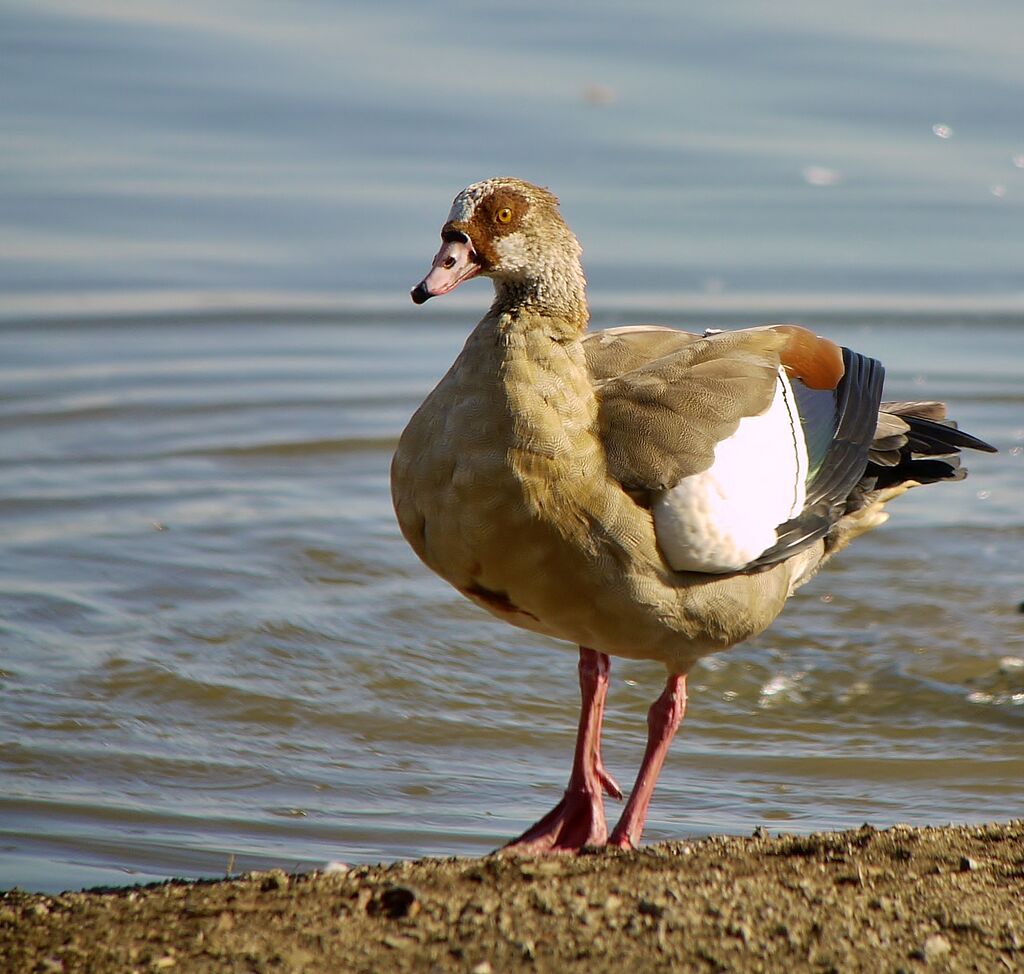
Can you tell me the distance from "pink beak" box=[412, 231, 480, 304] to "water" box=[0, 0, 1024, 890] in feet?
6.39

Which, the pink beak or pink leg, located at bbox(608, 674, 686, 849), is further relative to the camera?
pink leg, located at bbox(608, 674, 686, 849)

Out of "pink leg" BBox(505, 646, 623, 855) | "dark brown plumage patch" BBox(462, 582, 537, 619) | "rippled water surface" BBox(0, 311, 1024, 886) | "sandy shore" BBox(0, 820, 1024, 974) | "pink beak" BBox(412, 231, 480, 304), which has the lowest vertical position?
"rippled water surface" BBox(0, 311, 1024, 886)

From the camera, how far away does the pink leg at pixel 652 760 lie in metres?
5.37

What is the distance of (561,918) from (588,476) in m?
1.34

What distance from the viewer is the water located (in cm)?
630

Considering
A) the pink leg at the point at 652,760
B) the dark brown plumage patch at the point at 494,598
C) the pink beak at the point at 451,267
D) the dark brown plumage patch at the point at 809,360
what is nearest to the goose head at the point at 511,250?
the pink beak at the point at 451,267

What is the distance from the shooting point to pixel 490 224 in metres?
5.02

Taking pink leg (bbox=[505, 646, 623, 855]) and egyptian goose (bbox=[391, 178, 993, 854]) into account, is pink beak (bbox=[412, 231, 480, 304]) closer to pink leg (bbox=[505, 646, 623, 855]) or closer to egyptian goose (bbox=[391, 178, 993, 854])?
egyptian goose (bbox=[391, 178, 993, 854])

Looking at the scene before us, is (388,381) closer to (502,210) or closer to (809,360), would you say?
(809,360)

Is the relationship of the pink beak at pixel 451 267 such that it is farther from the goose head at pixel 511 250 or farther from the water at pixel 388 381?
the water at pixel 388 381

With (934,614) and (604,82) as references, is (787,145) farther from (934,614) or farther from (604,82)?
(934,614)

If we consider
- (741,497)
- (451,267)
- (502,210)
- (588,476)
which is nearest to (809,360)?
(741,497)

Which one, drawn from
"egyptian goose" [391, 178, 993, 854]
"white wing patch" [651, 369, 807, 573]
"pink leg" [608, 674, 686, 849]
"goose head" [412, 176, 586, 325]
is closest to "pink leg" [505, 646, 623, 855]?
"egyptian goose" [391, 178, 993, 854]

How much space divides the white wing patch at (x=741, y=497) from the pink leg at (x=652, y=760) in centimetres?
56
